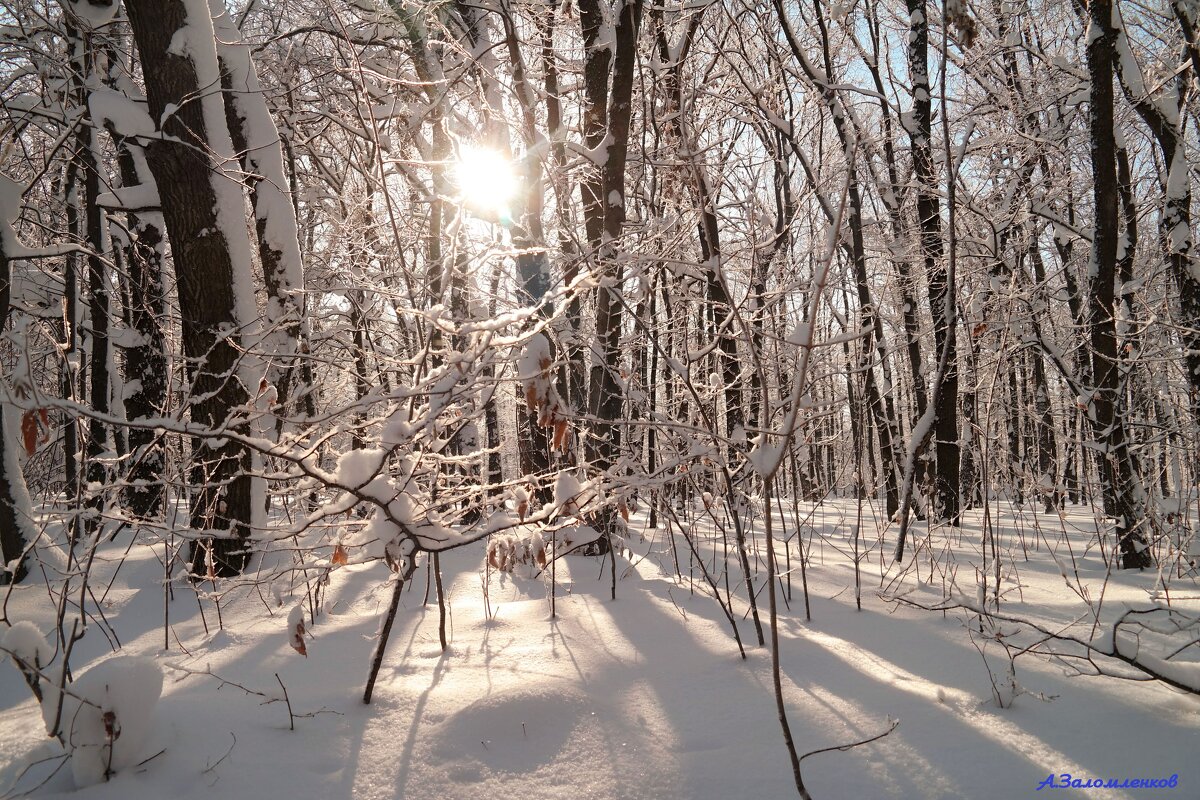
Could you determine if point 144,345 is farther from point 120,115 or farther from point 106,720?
point 106,720

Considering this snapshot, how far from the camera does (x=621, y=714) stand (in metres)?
2.15

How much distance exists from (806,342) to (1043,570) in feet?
14.2

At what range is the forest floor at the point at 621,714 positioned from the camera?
1.76 m

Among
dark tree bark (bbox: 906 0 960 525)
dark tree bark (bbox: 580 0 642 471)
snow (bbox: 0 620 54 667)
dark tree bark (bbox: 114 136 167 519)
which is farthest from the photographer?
dark tree bark (bbox: 906 0 960 525)

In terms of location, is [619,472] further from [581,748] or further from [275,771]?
[275,771]

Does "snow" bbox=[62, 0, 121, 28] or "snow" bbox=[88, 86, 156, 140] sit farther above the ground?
"snow" bbox=[62, 0, 121, 28]

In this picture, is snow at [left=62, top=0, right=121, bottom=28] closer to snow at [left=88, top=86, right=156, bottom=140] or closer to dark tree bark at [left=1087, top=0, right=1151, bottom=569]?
snow at [left=88, top=86, right=156, bottom=140]

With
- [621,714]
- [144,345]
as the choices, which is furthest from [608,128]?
[144,345]

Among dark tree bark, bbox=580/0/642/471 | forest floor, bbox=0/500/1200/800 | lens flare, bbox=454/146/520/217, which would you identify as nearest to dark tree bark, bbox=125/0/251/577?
forest floor, bbox=0/500/1200/800

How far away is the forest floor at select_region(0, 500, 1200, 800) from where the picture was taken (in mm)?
1756

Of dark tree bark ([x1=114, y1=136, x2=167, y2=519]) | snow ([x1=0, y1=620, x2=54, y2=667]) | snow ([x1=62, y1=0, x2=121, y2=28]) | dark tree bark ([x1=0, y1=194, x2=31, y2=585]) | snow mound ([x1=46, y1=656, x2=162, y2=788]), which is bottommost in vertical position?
snow mound ([x1=46, y1=656, x2=162, y2=788])

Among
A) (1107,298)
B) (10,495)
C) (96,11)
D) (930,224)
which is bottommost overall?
(10,495)

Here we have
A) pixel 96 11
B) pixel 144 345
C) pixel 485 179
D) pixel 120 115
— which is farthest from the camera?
pixel 144 345

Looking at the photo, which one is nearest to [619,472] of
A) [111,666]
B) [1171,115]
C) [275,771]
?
[275,771]
